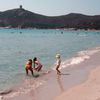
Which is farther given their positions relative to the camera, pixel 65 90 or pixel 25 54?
pixel 25 54

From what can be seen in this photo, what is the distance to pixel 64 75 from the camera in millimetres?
18469

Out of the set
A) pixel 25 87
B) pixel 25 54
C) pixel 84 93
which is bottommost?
pixel 25 54

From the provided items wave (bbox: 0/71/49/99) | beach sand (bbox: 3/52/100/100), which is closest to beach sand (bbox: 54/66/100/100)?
beach sand (bbox: 3/52/100/100)

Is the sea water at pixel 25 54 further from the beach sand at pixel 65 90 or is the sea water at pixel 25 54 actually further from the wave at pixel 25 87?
the beach sand at pixel 65 90

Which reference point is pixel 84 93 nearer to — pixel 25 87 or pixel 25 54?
pixel 25 87

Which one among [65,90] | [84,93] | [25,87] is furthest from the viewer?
[25,87]

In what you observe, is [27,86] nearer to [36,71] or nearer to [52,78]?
[52,78]

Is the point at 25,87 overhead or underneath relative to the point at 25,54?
overhead

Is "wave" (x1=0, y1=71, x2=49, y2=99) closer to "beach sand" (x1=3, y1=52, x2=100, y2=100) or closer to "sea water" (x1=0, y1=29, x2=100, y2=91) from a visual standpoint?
"beach sand" (x1=3, y1=52, x2=100, y2=100)

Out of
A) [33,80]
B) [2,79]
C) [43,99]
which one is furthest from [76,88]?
[2,79]

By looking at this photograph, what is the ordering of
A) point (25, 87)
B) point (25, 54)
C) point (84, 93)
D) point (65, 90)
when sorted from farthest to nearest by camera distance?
point (25, 54), point (25, 87), point (65, 90), point (84, 93)

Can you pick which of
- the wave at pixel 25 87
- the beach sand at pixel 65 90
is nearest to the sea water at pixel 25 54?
the wave at pixel 25 87

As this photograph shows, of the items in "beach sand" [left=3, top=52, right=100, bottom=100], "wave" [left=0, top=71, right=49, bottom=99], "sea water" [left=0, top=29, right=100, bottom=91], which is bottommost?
"sea water" [left=0, top=29, right=100, bottom=91]

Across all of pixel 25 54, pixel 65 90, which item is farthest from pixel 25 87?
pixel 25 54
